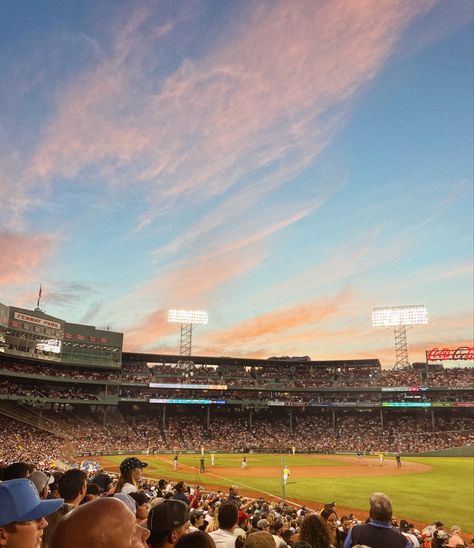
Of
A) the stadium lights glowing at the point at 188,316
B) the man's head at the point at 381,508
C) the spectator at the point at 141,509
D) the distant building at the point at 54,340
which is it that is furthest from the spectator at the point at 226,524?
the stadium lights glowing at the point at 188,316

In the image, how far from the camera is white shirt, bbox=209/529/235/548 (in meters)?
5.74

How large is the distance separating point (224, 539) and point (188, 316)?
8470cm

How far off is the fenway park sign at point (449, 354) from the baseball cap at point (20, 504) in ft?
286

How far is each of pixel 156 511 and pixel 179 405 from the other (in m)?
77.1

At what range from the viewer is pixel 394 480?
39.2 metres

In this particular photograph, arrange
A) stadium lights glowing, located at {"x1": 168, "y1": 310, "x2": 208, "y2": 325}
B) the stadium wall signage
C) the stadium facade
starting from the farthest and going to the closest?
stadium lights glowing, located at {"x1": 168, "y1": 310, "x2": 208, "y2": 325} → the stadium facade → the stadium wall signage

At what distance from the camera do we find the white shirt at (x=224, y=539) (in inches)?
226

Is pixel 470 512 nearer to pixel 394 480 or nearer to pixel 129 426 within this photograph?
pixel 394 480

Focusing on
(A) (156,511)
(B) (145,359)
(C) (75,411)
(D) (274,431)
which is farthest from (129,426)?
(A) (156,511)

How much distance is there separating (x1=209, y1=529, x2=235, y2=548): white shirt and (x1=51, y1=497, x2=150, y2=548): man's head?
414 cm

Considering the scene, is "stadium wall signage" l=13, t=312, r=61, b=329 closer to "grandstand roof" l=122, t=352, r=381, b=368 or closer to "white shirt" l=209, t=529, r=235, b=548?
"grandstand roof" l=122, t=352, r=381, b=368

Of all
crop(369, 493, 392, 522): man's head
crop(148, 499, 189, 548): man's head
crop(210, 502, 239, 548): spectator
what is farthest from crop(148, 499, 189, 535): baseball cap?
crop(369, 493, 392, 522): man's head

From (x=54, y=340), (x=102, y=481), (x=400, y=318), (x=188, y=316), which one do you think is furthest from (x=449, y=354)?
(x=102, y=481)

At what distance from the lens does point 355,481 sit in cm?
3834
